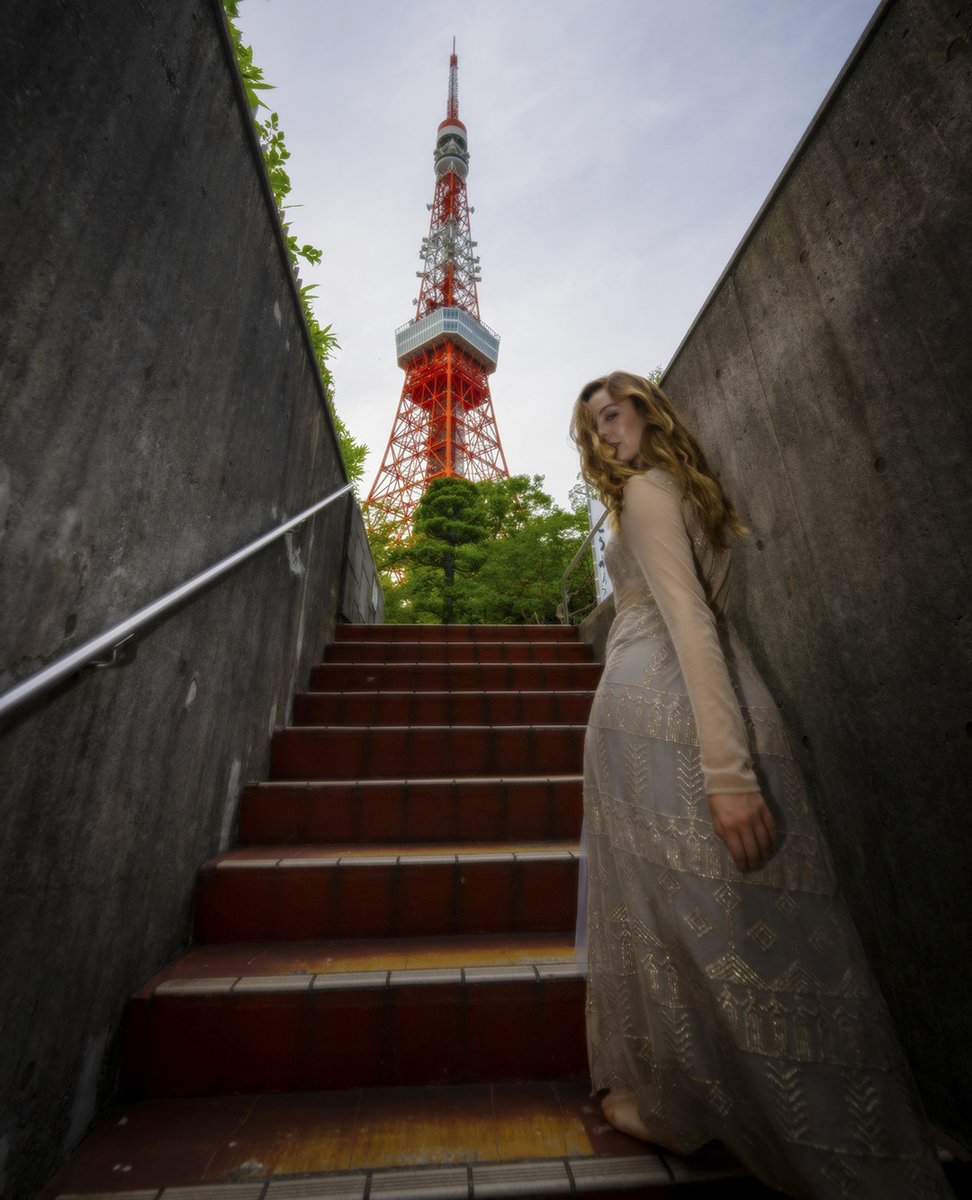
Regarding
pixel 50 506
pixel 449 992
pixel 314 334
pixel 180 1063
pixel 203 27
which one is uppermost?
pixel 314 334

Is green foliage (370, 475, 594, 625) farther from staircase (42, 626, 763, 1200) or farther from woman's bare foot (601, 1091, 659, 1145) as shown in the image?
woman's bare foot (601, 1091, 659, 1145)

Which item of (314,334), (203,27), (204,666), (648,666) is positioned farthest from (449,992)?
(314,334)

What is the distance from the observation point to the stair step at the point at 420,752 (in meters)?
2.50

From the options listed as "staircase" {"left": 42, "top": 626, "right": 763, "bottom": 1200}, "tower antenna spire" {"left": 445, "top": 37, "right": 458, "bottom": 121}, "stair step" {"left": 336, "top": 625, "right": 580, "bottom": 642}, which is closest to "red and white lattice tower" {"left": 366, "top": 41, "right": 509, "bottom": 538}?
"tower antenna spire" {"left": 445, "top": 37, "right": 458, "bottom": 121}

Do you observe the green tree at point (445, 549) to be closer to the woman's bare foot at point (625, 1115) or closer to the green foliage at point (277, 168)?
the green foliage at point (277, 168)

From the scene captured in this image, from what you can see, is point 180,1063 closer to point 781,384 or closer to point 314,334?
point 781,384

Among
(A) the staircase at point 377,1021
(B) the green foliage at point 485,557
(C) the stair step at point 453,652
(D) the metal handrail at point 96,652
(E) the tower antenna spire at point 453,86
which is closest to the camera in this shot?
(D) the metal handrail at point 96,652

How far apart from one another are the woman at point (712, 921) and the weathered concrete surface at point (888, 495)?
52 centimetres

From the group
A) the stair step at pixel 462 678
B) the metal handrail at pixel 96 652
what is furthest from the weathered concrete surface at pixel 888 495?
the metal handrail at pixel 96 652

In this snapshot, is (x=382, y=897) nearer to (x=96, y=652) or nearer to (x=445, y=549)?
(x=96, y=652)

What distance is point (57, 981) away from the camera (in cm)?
109

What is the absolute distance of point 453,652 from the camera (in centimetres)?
389

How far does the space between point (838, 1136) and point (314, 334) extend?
3667 mm

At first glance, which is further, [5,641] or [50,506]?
[50,506]
